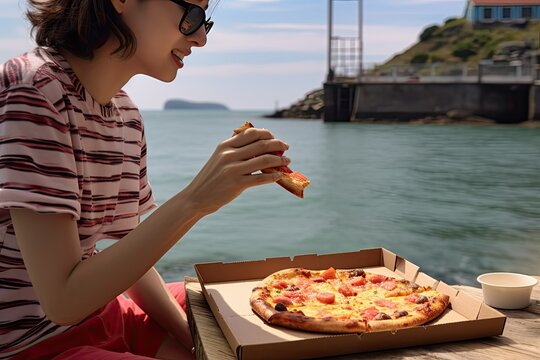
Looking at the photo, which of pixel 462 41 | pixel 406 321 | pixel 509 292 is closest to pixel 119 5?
pixel 406 321

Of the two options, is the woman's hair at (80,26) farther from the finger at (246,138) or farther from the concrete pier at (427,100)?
the concrete pier at (427,100)

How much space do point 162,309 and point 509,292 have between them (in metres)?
1.00

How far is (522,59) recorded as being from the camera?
4484 cm

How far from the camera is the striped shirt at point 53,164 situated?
1.52 m

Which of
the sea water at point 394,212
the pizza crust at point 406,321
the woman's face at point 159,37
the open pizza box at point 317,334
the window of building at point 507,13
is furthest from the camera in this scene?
the window of building at point 507,13

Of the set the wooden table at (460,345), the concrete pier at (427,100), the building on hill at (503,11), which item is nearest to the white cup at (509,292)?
the wooden table at (460,345)

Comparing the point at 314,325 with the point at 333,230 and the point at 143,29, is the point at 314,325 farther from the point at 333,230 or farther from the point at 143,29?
the point at 333,230

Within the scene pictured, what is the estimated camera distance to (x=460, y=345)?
1.52 meters

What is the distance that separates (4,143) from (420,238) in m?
8.21

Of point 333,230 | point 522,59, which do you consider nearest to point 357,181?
point 333,230

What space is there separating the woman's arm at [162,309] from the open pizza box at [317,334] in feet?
0.60

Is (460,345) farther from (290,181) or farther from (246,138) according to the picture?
(246,138)

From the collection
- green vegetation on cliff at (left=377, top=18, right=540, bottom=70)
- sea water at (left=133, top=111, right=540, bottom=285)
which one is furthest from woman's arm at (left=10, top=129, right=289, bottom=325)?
green vegetation on cliff at (left=377, top=18, right=540, bottom=70)

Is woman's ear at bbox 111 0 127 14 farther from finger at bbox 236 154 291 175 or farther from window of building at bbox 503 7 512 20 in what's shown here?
window of building at bbox 503 7 512 20
